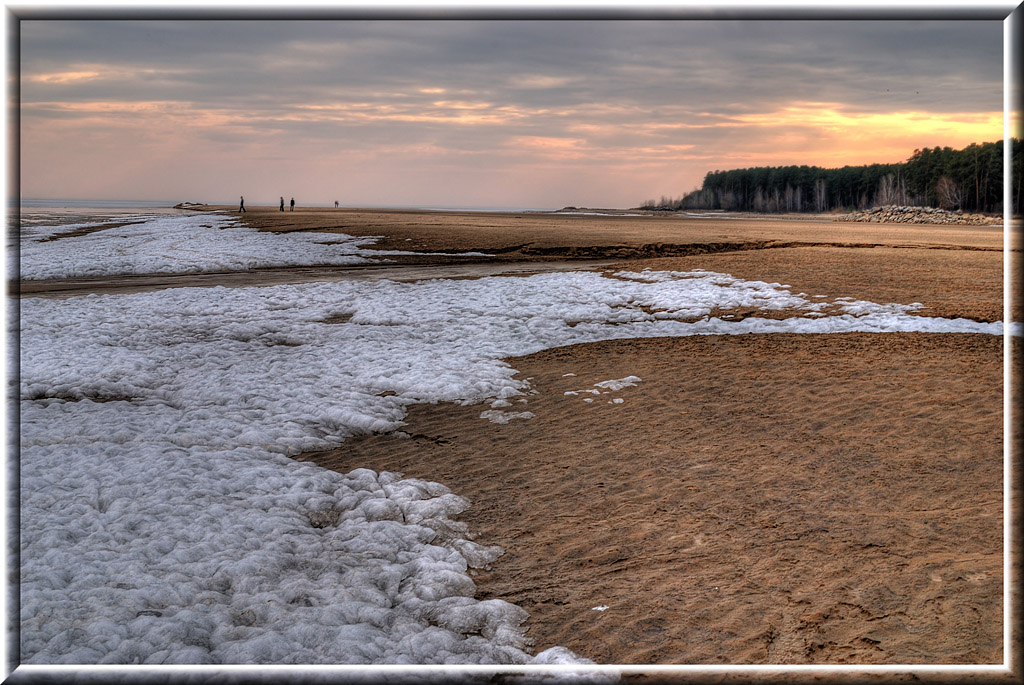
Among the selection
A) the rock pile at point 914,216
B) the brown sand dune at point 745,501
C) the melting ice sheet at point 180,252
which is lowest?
the brown sand dune at point 745,501

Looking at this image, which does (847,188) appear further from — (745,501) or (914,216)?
(745,501)

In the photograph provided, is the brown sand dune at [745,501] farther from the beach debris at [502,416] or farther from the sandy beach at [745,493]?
the beach debris at [502,416]

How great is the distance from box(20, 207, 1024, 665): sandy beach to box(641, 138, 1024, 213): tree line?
156 ft

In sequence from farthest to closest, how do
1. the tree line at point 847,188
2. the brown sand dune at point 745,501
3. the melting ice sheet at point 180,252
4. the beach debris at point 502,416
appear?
1. the tree line at point 847,188
2. the melting ice sheet at point 180,252
3. the beach debris at point 502,416
4. the brown sand dune at point 745,501

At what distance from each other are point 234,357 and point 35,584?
29.5 feet

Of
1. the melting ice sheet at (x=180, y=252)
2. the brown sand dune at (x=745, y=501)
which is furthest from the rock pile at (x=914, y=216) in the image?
the brown sand dune at (x=745, y=501)

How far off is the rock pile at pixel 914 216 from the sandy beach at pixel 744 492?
51.7m

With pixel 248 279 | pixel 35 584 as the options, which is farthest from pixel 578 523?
pixel 248 279

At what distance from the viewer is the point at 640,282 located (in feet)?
72.0

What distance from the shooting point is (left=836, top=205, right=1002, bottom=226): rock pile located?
62.2 metres

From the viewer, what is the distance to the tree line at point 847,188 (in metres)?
61.7

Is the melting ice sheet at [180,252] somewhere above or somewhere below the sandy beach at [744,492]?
above

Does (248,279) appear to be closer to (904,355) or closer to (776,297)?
(776,297)

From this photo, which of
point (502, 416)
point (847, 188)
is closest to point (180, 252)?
point (502, 416)
